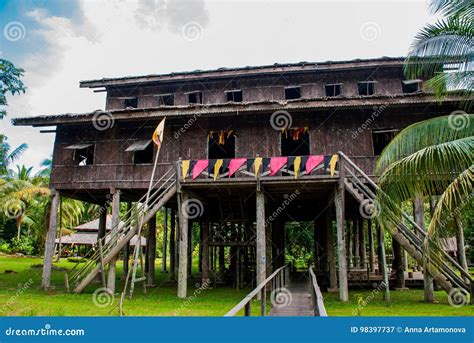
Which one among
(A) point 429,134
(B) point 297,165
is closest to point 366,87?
(B) point 297,165

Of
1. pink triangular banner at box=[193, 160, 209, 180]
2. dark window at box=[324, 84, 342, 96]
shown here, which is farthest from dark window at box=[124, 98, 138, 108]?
dark window at box=[324, 84, 342, 96]

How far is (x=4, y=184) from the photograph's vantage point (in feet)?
98.0

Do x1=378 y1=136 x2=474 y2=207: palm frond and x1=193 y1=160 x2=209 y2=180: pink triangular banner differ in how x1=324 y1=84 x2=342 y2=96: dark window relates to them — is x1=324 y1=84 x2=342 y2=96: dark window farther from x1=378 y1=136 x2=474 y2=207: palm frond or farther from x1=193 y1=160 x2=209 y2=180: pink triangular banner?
x1=378 y1=136 x2=474 y2=207: palm frond

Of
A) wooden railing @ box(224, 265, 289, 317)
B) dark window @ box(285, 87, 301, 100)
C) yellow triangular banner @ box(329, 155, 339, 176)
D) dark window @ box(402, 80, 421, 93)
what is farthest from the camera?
dark window @ box(285, 87, 301, 100)

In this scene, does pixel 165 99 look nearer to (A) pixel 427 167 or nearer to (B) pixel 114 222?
(B) pixel 114 222

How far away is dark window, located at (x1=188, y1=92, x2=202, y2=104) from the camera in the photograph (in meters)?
19.6

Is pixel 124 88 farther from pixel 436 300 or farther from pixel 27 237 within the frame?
pixel 27 237

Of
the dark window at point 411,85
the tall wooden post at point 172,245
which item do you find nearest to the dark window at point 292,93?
the dark window at point 411,85

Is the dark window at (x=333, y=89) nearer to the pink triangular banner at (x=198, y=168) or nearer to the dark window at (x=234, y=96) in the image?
the dark window at (x=234, y=96)

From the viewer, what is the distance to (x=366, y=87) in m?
18.6

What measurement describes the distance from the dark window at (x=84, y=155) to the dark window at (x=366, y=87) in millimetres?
12860

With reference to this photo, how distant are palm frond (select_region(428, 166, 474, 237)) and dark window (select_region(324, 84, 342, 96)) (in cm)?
1129

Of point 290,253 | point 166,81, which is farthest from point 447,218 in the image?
point 290,253
